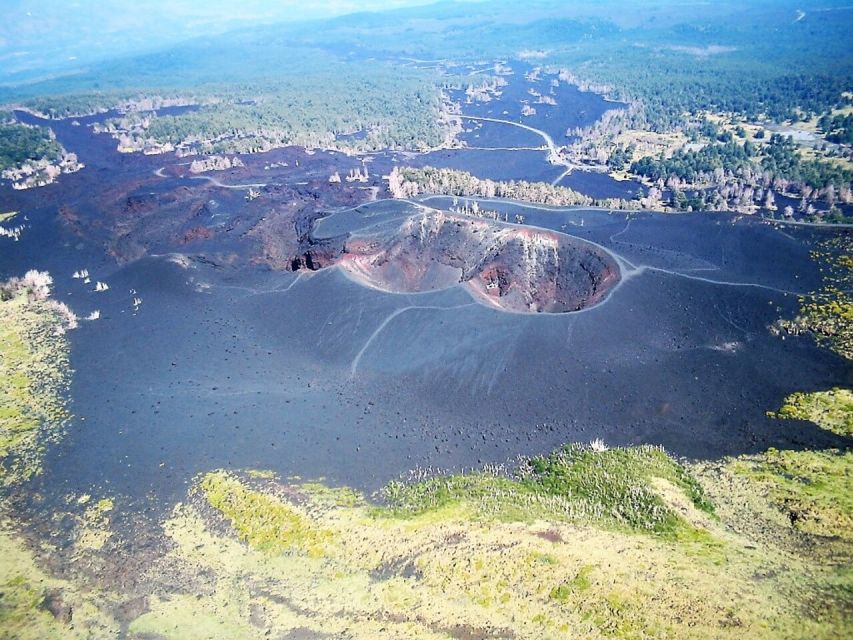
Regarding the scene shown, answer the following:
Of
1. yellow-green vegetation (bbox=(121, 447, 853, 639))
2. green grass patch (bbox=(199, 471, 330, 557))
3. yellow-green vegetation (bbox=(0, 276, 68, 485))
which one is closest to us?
yellow-green vegetation (bbox=(121, 447, 853, 639))

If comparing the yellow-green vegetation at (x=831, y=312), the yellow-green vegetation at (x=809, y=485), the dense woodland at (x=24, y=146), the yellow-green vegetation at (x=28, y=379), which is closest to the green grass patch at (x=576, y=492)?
the yellow-green vegetation at (x=809, y=485)

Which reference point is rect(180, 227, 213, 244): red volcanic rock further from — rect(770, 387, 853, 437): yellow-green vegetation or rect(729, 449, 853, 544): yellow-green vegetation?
rect(770, 387, 853, 437): yellow-green vegetation

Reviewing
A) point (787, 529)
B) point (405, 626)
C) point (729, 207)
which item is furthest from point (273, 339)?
point (729, 207)

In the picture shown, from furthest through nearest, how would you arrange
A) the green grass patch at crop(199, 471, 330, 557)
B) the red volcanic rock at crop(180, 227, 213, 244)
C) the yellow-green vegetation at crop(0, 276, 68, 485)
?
1. the red volcanic rock at crop(180, 227, 213, 244)
2. the yellow-green vegetation at crop(0, 276, 68, 485)
3. the green grass patch at crop(199, 471, 330, 557)

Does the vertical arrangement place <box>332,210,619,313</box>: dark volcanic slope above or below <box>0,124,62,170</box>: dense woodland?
below

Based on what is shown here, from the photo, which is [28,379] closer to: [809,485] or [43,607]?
[43,607]

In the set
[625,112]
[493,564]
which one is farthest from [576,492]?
[625,112]

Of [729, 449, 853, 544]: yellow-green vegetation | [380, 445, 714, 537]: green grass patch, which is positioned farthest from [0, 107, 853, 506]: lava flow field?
[380, 445, 714, 537]: green grass patch
